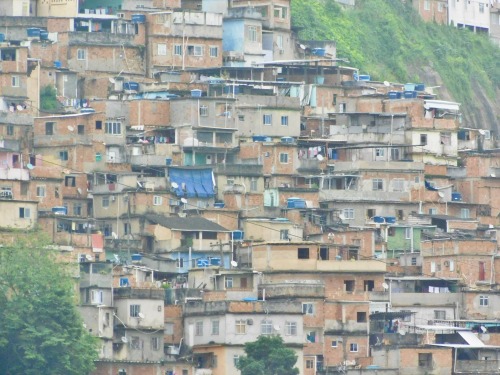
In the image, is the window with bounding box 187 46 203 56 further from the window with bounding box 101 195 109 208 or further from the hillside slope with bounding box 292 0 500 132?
the window with bounding box 101 195 109 208

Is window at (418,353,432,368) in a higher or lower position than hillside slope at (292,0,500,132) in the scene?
lower

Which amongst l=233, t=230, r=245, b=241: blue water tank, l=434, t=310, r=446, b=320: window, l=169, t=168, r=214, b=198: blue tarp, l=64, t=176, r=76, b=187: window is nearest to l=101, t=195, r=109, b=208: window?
l=64, t=176, r=76, b=187: window

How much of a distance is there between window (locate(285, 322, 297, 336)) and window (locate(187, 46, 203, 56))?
25.9 meters

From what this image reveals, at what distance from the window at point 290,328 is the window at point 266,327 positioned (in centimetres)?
55

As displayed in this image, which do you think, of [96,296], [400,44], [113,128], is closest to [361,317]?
[96,296]

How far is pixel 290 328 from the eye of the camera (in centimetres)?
8838

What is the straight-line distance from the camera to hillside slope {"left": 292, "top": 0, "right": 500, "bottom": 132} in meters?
123

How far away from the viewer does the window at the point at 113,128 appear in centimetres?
10400

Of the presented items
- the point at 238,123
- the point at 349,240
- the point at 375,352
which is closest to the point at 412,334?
the point at 375,352

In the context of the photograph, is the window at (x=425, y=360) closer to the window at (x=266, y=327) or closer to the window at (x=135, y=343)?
the window at (x=266, y=327)

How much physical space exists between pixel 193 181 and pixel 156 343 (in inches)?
562

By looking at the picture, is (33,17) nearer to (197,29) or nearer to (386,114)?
(197,29)

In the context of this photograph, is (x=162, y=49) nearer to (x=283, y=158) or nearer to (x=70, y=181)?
(x=283, y=158)

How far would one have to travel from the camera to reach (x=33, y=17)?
11200 cm
